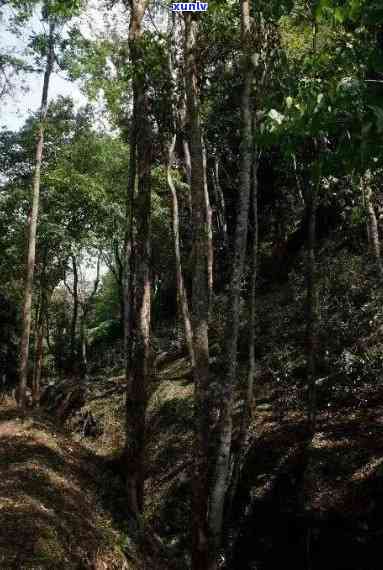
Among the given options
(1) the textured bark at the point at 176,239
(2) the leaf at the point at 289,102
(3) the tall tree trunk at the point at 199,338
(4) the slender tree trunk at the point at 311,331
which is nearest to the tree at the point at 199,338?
(3) the tall tree trunk at the point at 199,338

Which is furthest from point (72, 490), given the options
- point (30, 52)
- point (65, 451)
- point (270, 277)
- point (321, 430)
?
point (270, 277)

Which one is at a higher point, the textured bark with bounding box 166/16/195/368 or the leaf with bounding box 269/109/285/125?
the textured bark with bounding box 166/16/195/368

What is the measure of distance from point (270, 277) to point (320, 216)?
3.86 m

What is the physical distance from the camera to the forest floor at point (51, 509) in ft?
20.0

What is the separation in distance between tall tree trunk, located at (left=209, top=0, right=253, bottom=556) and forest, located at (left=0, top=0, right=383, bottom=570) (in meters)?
0.03

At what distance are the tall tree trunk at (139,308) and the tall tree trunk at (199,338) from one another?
1013 mm

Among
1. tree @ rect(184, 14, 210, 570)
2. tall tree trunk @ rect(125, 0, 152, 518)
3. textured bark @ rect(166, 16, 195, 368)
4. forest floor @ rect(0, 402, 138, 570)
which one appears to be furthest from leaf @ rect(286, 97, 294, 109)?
textured bark @ rect(166, 16, 195, 368)

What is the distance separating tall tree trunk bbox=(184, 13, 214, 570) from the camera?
24.5ft

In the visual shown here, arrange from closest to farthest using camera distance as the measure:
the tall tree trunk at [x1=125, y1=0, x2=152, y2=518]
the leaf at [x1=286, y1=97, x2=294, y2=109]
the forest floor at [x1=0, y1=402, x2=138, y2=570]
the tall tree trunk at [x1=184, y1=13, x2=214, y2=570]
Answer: the leaf at [x1=286, y1=97, x2=294, y2=109] < the forest floor at [x1=0, y1=402, x2=138, y2=570] < the tall tree trunk at [x1=184, y1=13, x2=214, y2=570] < the tall tree trunk at [x1=125, y1=0, x2=152, y2=518]

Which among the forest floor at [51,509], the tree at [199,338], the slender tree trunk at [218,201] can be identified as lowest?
the forest floor at [51,509]

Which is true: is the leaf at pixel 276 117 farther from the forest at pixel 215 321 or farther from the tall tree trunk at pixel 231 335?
the tall tree trunk at pixel 231 335

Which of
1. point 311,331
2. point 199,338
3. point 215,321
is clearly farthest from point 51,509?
point 215,321

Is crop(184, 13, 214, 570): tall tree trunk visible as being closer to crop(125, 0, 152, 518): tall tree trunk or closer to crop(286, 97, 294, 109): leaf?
A: crop(125, 0, 152, 518): tall tree trunk

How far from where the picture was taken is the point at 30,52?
51.0 feet
